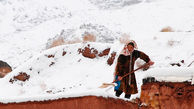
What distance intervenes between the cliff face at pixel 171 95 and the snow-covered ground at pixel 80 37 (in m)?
0.09

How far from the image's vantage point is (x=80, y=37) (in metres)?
17.2

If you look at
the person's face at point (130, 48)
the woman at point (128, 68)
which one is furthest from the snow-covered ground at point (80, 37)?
the person's face at point (130, 48)

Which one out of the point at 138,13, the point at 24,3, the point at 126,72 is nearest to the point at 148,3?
the point at 138,13

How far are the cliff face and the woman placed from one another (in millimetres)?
1394

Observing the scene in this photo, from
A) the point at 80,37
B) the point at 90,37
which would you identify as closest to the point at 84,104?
the point at 80,37

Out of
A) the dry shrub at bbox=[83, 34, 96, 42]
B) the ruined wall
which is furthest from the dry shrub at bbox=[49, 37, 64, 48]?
the ruined wall

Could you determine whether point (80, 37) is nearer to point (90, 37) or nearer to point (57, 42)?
point (90, 37)

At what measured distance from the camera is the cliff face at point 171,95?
2.86 meters

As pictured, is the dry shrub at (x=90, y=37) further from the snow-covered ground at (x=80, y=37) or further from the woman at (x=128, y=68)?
the woman at (x=128, y=68)

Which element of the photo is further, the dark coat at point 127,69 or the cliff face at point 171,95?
the dark coat at point 127,69

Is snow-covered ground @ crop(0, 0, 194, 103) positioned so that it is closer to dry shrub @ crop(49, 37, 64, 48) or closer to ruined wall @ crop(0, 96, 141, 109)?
ruined wall @ crop(0, 96, 141, 109)

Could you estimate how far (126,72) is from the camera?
4.50 metres

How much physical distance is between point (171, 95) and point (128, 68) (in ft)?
5.31

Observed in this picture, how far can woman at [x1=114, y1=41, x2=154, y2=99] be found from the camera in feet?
14.4
